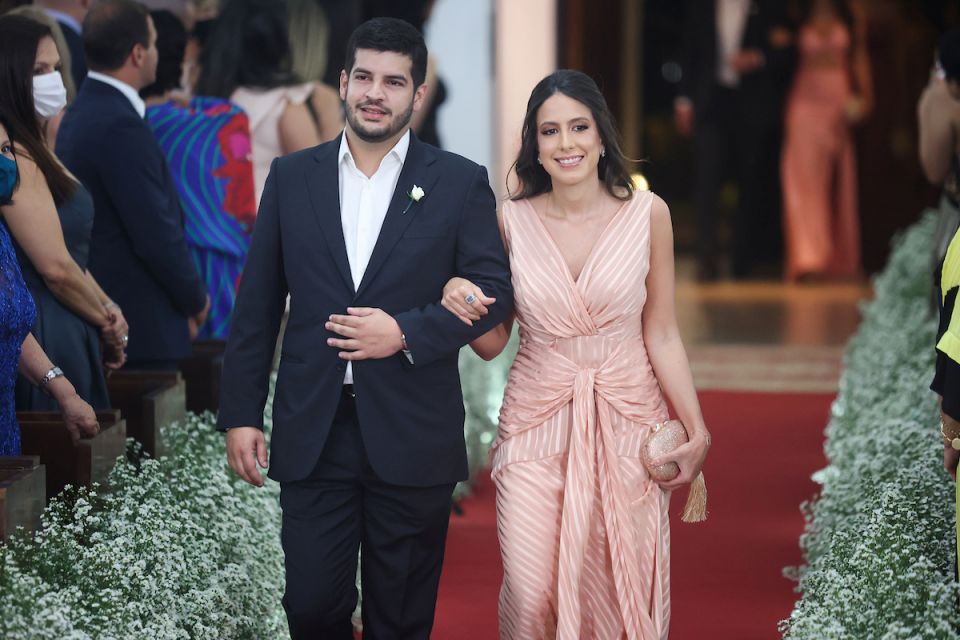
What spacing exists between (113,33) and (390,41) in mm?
1673

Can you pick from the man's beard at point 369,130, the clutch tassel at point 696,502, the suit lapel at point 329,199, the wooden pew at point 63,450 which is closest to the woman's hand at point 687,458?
the clutch tassel at point 696,502

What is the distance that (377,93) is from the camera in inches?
150

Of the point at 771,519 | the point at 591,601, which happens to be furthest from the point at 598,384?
the point at 771,519

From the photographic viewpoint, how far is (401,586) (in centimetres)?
394

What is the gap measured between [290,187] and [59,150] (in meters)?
1.54

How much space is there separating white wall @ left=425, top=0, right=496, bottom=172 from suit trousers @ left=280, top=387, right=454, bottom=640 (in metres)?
5.50

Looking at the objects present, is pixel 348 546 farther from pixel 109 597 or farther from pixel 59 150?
pixel 59 150

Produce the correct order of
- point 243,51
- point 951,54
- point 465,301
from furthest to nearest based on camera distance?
point 243,51 < point 951,54 < point 465,301

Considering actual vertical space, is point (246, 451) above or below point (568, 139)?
below

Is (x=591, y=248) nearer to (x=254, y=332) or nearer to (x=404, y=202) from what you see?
(x=404, y=202)

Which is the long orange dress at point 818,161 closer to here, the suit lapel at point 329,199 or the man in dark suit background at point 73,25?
the man in dark suit background at point 73,25

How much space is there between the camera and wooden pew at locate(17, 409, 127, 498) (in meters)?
4.03

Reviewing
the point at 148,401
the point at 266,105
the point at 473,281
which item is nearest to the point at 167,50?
the point at 266,105

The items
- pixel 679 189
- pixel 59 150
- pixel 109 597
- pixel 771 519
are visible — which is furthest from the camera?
pixel 679 189
